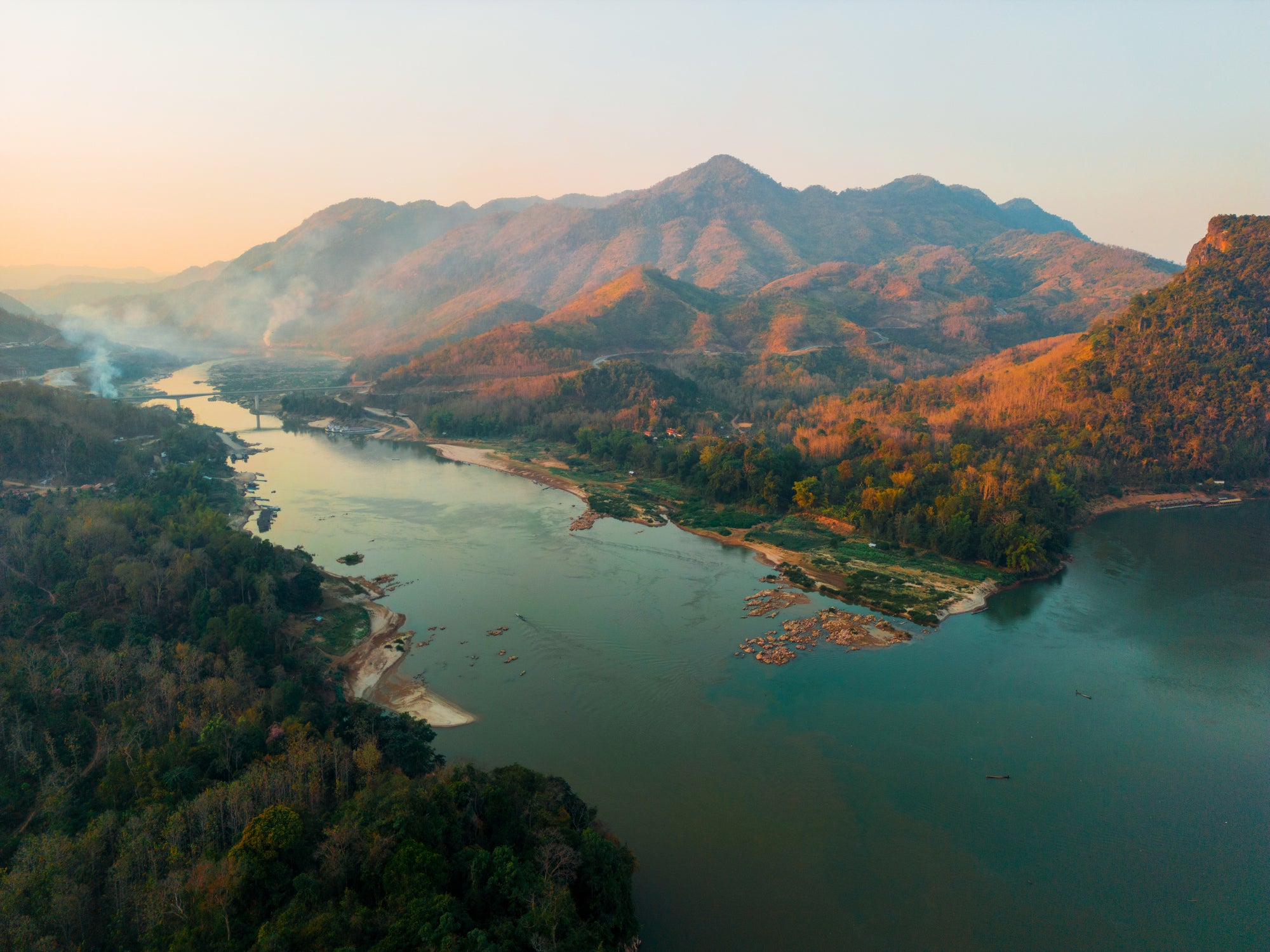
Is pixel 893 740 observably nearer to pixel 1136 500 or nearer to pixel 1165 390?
pixel 1136 500

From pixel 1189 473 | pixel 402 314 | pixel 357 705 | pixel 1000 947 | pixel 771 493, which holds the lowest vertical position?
pixel 1000 947

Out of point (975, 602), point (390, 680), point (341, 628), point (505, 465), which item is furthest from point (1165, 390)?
point (341, 628)

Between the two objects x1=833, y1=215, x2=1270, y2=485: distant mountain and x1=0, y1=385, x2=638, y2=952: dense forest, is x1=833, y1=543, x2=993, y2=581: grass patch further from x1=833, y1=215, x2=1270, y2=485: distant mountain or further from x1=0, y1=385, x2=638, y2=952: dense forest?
x1=0, y1=385, x2=638, y2=952: dense forest

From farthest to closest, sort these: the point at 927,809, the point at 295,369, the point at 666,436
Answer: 1. the point at 295,369
2. the point at 666,436
3. the point at 927,809

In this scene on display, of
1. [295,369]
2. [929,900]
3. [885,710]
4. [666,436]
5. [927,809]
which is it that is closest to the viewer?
[929,900]

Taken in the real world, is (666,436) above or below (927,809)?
above

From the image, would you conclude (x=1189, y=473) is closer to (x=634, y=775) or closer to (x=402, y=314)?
(x=634, y=775)

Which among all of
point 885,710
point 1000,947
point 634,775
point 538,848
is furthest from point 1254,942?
point 538,848

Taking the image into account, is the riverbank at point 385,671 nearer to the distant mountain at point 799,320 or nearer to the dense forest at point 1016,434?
the dense forest at point 1016,434
